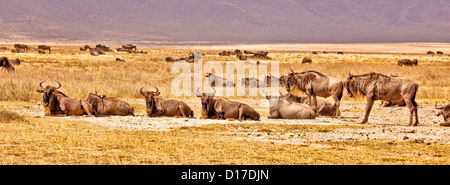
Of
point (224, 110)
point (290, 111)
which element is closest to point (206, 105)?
point (224, 110)

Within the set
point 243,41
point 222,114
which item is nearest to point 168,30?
point 243,41

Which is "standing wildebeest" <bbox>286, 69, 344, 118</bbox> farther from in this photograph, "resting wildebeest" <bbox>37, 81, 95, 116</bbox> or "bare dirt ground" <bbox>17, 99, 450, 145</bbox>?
"resting wildebeest" <bbox>37, 81, 95, 116</bbox>

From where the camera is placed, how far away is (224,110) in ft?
52.5

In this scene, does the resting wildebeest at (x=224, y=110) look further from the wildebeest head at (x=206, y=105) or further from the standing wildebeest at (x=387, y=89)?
the standing wildebeest at (x=387, y=89)

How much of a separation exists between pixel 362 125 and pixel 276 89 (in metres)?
11.2

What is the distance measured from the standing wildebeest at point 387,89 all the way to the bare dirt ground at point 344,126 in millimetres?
586

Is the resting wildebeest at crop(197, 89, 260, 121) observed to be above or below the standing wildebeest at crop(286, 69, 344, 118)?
below

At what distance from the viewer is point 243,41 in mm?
149875

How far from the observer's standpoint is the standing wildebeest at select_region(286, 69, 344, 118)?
18328 mm

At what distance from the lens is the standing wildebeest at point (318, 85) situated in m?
18.3

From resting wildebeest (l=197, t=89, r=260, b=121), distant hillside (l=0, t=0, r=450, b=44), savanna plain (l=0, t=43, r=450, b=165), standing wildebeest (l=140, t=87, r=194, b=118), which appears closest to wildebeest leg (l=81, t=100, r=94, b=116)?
savanna plain (l=0, t=43, r=450, b=165)

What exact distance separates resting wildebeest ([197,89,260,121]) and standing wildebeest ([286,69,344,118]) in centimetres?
315

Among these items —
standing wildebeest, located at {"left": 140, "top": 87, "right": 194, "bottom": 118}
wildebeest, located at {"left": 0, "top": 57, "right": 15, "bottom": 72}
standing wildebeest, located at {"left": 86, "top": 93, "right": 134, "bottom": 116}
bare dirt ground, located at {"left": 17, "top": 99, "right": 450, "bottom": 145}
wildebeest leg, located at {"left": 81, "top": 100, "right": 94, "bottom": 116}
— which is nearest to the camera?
bare dirt ground, located at {"left": 17, "top": 99, "right": 450, "bottom": 145}

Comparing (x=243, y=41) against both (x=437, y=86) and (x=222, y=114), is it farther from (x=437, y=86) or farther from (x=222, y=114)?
(x=222, y=114)
